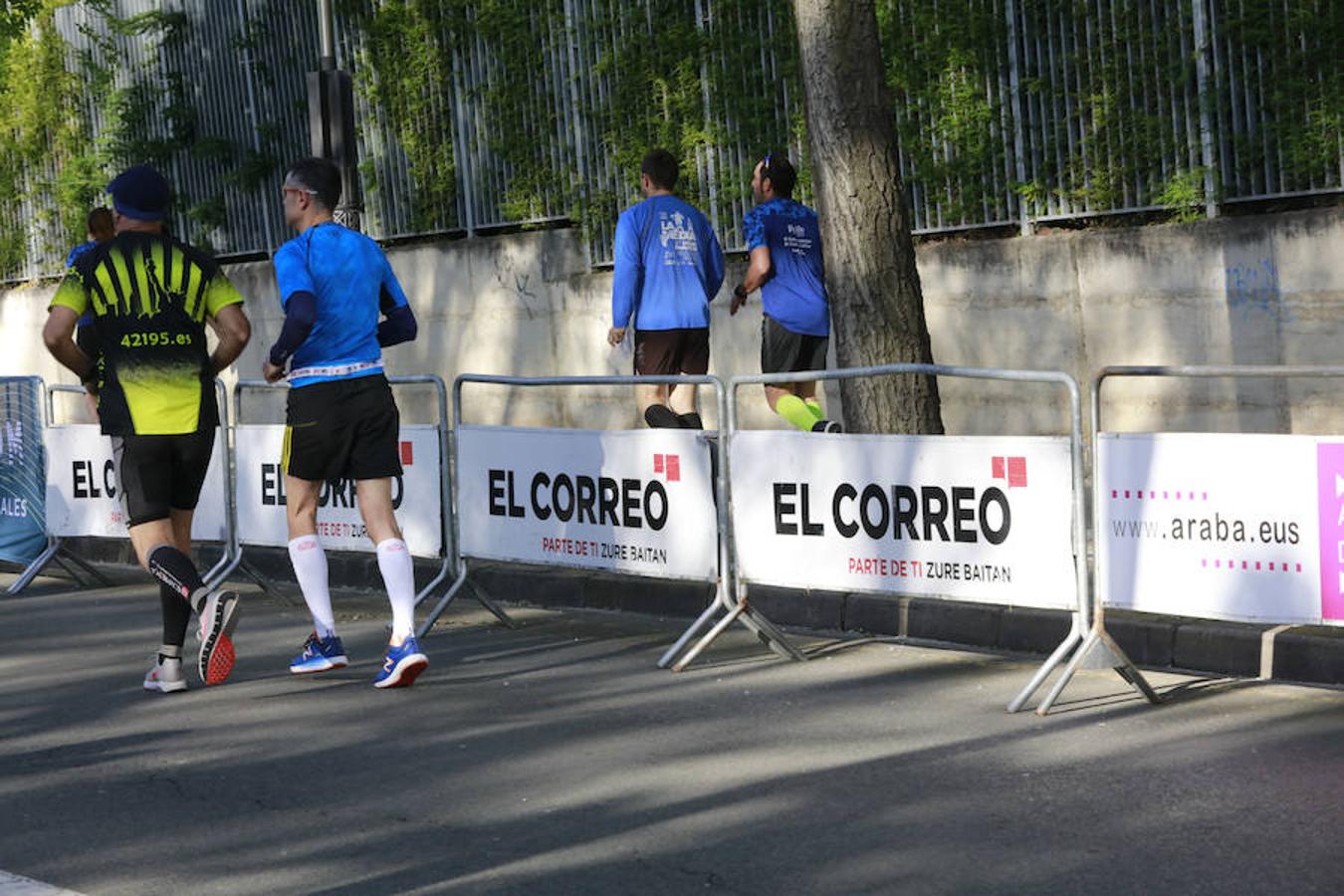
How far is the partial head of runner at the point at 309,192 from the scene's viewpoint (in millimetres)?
8508

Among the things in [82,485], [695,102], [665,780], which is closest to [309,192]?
[665,780]

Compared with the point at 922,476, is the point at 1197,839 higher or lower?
lower

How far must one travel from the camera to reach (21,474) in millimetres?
12461

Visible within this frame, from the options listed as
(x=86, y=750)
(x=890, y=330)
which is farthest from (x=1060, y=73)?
(x=86, y=750)

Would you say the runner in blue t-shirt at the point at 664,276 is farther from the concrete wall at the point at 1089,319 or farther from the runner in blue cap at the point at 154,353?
the runner in blue cap at the point at 154,353

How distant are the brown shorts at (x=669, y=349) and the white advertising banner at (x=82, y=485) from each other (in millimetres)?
2327

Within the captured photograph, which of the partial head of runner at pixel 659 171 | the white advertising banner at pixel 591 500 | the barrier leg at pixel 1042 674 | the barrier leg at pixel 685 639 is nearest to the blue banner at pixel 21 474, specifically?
the white advertising banner at pixel 591 500

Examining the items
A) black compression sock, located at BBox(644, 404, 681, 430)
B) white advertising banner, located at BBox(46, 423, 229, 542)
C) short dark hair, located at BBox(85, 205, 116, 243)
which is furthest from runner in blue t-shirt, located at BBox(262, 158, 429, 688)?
short dark hair, located at BBox(85, 205, 116, 243)

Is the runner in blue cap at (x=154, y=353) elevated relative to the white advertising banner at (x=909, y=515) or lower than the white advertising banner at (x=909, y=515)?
elevated

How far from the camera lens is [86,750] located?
292 inches

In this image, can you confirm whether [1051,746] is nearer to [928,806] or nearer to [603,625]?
[928,806]

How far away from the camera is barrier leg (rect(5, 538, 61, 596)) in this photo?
1197cm

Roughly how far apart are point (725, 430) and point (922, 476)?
1.03 metres

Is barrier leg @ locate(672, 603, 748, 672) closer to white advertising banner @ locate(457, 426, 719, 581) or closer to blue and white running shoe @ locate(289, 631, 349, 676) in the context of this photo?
white advertising banner @ locate(457, 426, 719, 581)
